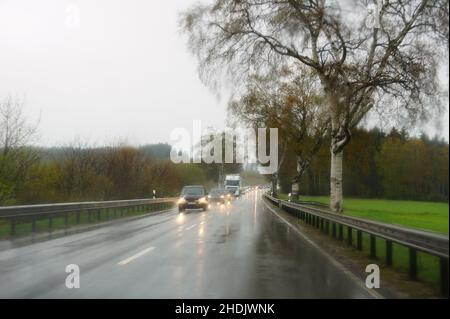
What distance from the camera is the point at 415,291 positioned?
856 centimetres

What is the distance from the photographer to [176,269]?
10.5m

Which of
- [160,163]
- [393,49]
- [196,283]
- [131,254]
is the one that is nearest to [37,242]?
[131,254]

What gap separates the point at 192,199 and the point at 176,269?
2808 cm

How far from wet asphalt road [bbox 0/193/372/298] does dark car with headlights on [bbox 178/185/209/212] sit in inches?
841

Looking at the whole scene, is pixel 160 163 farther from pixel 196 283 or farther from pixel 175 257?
pixel 196 283

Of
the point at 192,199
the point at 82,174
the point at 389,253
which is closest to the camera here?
the point at 389,253

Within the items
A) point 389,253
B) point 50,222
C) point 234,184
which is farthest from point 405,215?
point 234,184

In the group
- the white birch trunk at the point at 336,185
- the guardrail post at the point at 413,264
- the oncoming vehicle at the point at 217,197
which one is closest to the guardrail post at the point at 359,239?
the guardrail post at the point at 413,264

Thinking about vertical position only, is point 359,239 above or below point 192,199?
below

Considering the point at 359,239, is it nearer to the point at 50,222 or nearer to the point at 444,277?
the point at 444,277

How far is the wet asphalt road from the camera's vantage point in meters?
8.27

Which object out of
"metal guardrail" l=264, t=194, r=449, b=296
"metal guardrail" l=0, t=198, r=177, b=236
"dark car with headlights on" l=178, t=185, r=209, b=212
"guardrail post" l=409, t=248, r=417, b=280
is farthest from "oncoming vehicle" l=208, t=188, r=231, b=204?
"guardrail post" l=409, t=248, r=417, b=280

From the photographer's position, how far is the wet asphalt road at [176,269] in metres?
8.27

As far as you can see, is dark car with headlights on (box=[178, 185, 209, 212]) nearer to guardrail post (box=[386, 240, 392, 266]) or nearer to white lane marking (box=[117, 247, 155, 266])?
white lane marking (box=[117, 247, 155, 266])
